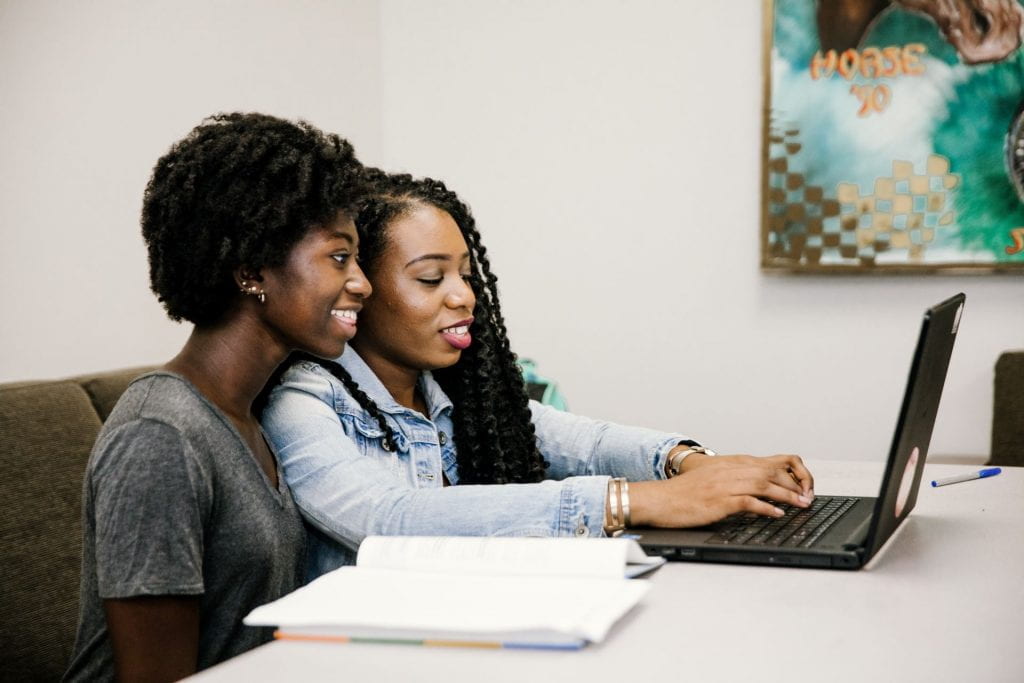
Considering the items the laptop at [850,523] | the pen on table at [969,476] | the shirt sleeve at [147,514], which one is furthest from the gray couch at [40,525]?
the pen on table at [969,476]

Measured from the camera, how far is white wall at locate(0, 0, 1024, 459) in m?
2.91

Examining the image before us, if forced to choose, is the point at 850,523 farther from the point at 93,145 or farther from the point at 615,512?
the point at 93,145

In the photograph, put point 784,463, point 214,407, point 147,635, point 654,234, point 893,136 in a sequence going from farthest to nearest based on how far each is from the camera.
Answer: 1. point 654,234
2. point 893,136
3. point 784,463
4. point 214,407
5. point 147,635

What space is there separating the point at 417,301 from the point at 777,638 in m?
0.77

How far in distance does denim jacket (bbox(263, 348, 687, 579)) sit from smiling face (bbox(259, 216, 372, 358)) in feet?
0.35

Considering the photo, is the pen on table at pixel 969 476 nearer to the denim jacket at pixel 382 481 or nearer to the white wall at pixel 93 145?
the denim jacket at pixel 382 481

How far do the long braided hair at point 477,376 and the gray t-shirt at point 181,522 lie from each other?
1.40 feet

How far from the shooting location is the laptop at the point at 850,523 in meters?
1.14

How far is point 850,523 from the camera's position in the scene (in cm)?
134

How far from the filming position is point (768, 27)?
3043mm

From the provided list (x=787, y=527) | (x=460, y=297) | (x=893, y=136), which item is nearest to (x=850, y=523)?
(x=787, y=527)

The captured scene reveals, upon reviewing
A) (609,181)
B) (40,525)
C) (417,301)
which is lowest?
(40,525)

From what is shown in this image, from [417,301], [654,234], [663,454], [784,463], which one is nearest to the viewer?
[784,463]

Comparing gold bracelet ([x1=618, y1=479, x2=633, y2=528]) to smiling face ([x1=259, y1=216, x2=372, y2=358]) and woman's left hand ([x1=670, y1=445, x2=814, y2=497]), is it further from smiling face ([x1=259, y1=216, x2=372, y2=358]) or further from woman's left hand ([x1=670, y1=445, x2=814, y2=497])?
smiling face ([x1=259, y1=216, x2=372, y2=358])
